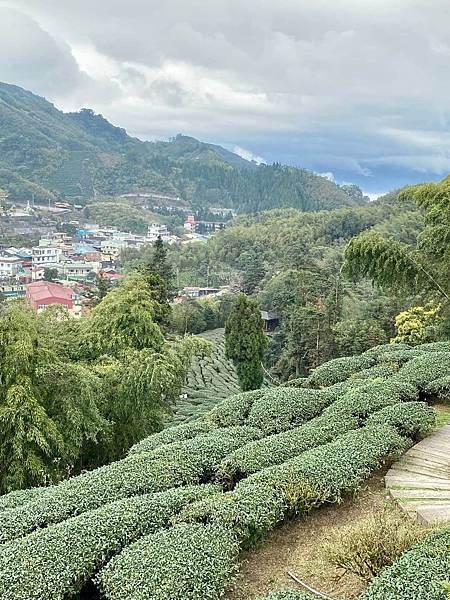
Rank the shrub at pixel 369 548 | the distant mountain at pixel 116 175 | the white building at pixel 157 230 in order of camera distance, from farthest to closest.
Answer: the distant mountain at pixel 116 175 → the white building at pixel 157 230 → the shrub at pixel 369 548

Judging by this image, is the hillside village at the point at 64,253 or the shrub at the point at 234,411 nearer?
the shrub at the point at 234,411

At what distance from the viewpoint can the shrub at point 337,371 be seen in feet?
24.4

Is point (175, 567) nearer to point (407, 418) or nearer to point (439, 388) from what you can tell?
point (407, 418)

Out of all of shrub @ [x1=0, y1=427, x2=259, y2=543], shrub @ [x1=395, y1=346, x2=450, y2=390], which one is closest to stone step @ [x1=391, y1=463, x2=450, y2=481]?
shrub @ [x1=0, y1=427, x2=259, y2=543]

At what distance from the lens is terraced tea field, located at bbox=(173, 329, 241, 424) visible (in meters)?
16.3

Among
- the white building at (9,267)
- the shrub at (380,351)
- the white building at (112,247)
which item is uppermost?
the shrub at (380,351)

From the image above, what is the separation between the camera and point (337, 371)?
7.53 metres

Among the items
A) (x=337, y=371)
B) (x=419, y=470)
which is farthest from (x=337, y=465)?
(x=337, y=371)

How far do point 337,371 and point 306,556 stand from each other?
3.94m

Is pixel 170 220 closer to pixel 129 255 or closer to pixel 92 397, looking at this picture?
pixel 129 255

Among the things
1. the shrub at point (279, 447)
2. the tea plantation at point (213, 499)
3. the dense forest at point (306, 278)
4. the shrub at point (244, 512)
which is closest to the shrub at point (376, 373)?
the tea plantation at point (213, 499)

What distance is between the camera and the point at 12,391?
6043 millimetres

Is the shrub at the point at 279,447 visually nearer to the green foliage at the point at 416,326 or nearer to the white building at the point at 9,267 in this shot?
the green foliage at the point at 416,326

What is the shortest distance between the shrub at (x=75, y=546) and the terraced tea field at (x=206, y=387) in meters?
10.4
